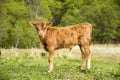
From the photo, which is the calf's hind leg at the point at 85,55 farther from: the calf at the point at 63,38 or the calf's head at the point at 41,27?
the calf's head at the point at 41,27

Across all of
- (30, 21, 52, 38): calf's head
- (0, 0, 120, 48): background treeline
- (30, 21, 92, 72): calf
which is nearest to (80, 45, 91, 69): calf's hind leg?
(30, 21, 92, 72): calf

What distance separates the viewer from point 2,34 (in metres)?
55.2

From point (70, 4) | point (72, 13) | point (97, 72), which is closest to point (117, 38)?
A: point (72, 13)

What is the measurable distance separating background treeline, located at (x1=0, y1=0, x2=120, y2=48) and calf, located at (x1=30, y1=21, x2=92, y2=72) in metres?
36.5

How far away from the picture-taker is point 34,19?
2399 inches

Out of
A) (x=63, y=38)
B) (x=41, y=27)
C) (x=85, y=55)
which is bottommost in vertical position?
(x=85, y=55)

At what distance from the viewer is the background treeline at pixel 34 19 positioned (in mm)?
61094

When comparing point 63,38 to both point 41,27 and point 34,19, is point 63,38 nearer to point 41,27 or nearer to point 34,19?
point 41,27

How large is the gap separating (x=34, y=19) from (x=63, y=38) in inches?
1758

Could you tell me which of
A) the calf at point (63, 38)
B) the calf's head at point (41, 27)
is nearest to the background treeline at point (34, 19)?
the calf at point (63, 38)

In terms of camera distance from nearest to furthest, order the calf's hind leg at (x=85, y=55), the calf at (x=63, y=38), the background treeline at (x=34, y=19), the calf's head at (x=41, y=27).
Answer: the calf's head at (x=41, y=27) → the calf at (x=63, y=38) → the calf's hind leg at (x=85, y=55) → the background treeline at (x=34, y=19)

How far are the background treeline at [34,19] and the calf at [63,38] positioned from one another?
36510 millimetres

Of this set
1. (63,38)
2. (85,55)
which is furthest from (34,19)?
(63,38)

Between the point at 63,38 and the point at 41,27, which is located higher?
the point at 41,27
